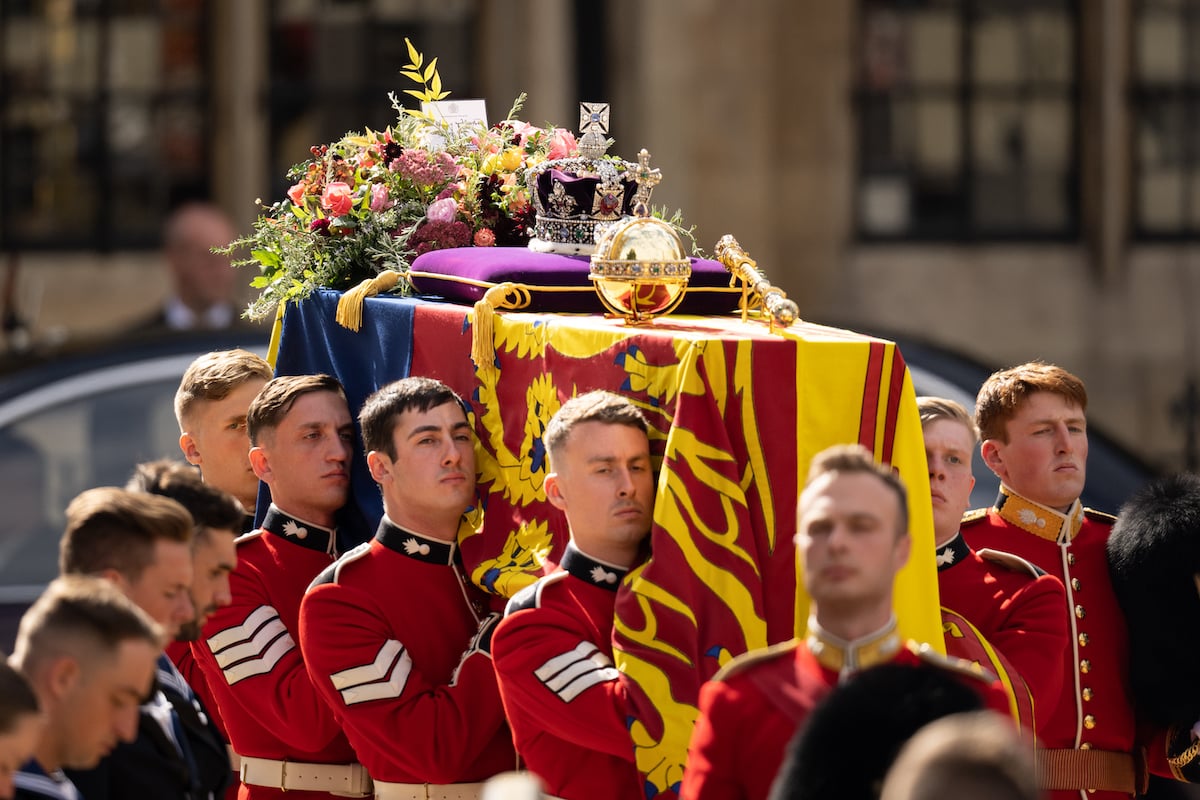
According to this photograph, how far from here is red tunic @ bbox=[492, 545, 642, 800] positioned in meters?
4.18

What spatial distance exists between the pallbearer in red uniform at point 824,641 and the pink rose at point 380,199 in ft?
6.93

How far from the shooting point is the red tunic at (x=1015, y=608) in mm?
4551

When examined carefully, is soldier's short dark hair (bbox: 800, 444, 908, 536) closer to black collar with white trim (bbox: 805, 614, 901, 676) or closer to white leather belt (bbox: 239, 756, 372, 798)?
black collar with white trim (bbox: 805, 614, 901, 676)

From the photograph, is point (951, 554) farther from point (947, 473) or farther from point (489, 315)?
point (489, 315)

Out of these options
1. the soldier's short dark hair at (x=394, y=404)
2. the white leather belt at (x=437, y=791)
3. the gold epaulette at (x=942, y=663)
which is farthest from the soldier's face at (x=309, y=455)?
the gold epaulette at (x=942, y=663)

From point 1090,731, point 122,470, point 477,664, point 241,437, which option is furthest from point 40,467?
point 1090,731

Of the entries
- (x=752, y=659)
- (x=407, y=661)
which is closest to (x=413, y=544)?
(x=407, y=661)

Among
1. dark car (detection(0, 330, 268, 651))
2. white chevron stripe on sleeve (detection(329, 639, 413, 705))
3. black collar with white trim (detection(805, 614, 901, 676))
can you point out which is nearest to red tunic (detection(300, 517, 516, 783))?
white chevron stripe on sleeve (detection(329, 639, 413, 705))

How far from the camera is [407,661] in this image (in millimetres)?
4633

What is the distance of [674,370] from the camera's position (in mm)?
4203

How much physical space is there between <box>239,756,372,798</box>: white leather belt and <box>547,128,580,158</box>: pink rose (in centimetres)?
153

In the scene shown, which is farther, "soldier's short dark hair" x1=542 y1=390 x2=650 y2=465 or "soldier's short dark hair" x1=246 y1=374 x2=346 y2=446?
"soldier's short dark hair" x1=246 y1=374 x2=346 y2=446

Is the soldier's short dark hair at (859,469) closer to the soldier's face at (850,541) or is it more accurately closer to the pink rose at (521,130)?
the soldier's face at (850,541)

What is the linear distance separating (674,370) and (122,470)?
14.0 feet
